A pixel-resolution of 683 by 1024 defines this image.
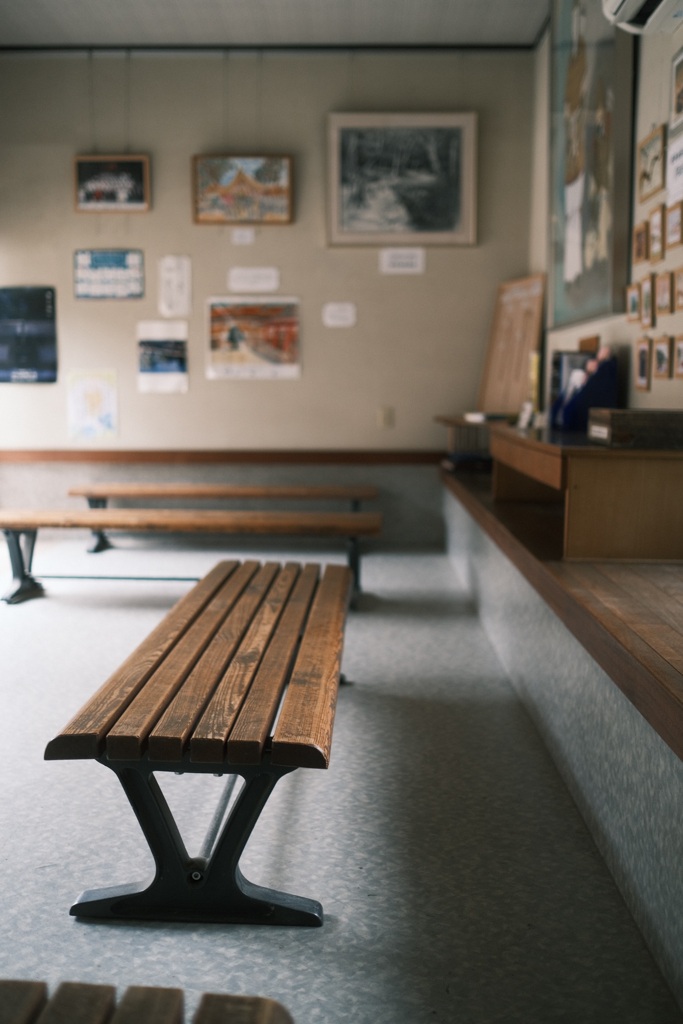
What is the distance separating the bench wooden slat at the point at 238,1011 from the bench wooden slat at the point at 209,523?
3582 mm

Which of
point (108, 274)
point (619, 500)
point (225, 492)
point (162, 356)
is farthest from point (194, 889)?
point (108, 274)

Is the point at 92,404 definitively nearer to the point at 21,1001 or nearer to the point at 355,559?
the point at 355,559

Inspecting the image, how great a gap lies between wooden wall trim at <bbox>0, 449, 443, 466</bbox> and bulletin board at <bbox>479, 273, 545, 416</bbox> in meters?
0.61

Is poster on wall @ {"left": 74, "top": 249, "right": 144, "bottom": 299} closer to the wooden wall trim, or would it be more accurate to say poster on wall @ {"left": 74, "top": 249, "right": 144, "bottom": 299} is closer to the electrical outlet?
Result: the wooden wall trim

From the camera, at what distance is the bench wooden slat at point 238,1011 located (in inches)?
39.6

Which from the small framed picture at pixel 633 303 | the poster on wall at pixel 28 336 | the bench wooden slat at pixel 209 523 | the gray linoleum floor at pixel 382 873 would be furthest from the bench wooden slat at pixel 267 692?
the poster on wall at pixel 28 336

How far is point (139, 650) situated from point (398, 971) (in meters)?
1.08

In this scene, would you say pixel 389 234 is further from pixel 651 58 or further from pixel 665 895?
pixel 665 895

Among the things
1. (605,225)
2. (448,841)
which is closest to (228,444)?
(605,225)

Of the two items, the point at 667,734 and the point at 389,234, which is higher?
the point at 389,234

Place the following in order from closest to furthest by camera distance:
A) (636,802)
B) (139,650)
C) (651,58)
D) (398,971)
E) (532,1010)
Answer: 1. (532,1010)
2. (398,971)
3. (636,802)
4. (139,650)
5. (651,58)

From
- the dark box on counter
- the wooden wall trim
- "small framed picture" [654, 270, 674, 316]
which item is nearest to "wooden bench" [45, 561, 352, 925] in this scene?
the dark box on counter

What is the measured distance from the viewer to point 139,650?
2439 mm

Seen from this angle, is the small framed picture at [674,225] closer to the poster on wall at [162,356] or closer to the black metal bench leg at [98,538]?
the poster on wall at [162,356]
